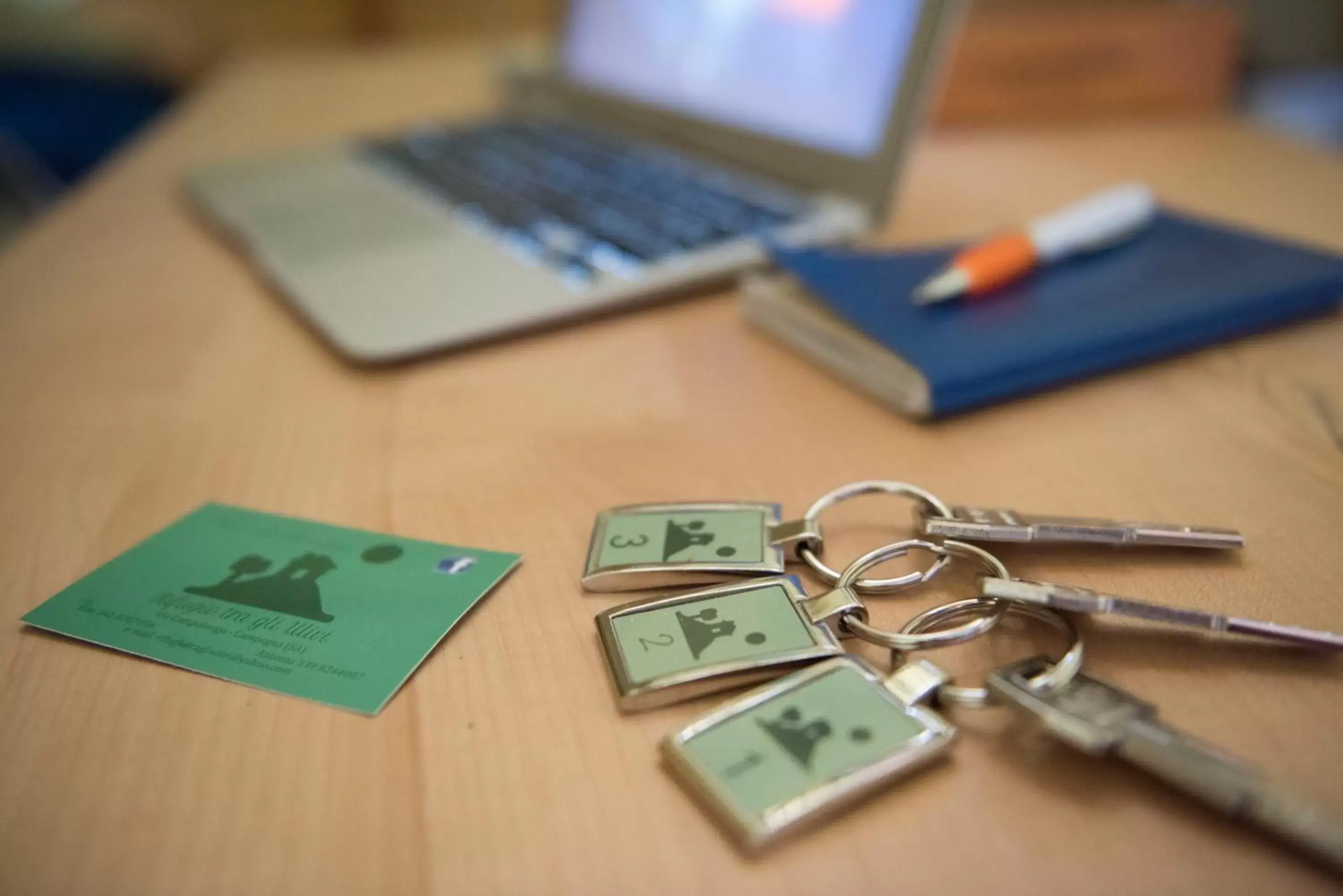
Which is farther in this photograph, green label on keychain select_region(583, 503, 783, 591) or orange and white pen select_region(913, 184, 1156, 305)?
orange and white pen select_region(913, 184, 1156, 305)

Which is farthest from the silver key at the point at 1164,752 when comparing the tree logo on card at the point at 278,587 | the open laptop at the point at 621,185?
the open laptop at the point at 621,185

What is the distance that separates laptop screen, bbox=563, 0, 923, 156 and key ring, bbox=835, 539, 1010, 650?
0.40 metres

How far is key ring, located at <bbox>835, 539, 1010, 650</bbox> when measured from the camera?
1.11 feet

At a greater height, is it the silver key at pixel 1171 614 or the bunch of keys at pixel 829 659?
the silver key at pixel 1171 614

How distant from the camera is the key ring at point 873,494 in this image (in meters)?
0.37

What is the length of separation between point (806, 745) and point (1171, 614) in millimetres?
140

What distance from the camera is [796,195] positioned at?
2.42ft

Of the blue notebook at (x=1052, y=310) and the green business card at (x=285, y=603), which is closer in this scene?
the green business card at (x=285, y=603)

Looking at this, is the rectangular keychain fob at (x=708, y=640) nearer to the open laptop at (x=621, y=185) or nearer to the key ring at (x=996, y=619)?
the key ring at (x=996, y=619)

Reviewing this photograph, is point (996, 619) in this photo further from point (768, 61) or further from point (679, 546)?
point (768, 61)

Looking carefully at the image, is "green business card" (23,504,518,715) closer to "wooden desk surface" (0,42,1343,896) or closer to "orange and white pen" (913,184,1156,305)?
"wooden desk surface" (0,42,1343,896)

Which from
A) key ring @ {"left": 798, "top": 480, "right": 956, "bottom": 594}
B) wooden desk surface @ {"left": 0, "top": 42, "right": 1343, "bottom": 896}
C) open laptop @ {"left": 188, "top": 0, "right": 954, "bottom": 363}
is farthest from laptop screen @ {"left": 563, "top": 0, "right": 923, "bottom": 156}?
key ring @ {"left": 798, "top": 480, "right": 956, "bottom": 594}

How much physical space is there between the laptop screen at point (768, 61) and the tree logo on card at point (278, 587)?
49cm

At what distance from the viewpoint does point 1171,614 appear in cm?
33
